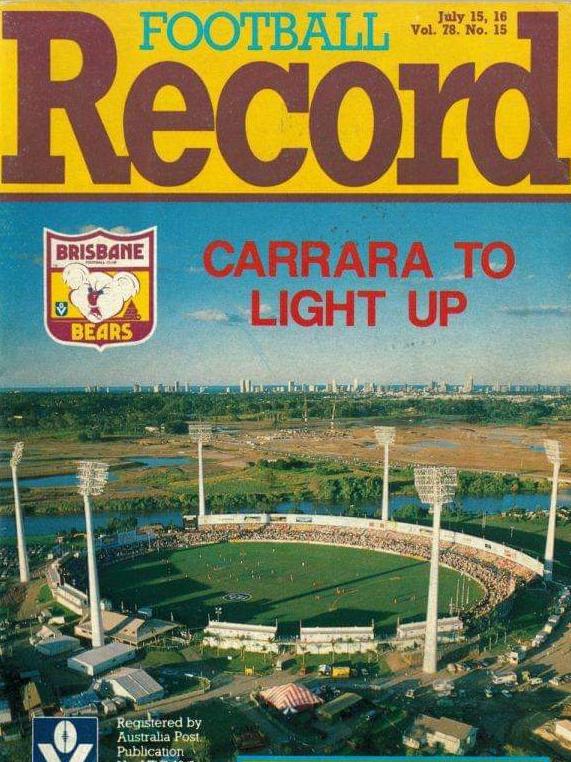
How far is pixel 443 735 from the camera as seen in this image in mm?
10562

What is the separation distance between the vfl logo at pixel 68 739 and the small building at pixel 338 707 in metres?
4.21

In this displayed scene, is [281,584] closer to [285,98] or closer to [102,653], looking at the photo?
[102,653]

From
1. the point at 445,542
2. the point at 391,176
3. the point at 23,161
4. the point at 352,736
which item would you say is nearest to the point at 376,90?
the point at 391,176

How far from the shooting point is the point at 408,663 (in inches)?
555

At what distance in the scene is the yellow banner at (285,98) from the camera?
10211 mm

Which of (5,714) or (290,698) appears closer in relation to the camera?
Result: (5,714)

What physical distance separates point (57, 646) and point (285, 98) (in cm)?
1309

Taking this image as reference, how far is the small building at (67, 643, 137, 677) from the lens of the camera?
14.0 meters

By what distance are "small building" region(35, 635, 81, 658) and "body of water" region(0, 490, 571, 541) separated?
14.2 metres

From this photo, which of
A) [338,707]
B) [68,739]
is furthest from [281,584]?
[68,739]

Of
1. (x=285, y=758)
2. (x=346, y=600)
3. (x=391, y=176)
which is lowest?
(x=346, y=600)

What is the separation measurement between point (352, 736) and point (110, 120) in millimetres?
11185

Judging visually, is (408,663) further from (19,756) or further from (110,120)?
(110,120)

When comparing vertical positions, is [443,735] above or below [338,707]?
above
